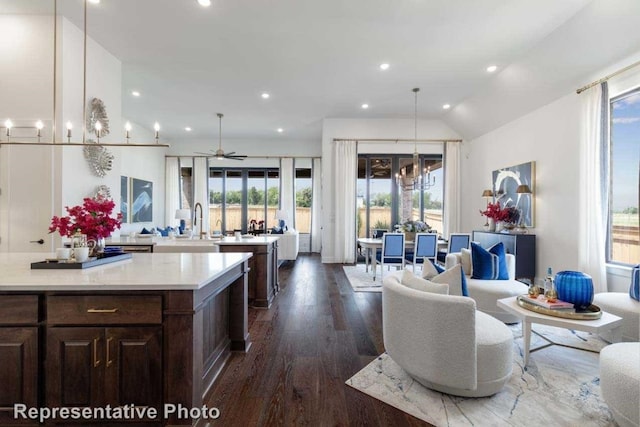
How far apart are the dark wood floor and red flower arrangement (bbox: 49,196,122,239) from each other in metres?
1.47

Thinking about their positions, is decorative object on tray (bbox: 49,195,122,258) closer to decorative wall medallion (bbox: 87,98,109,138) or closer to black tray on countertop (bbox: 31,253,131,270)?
black tray on countertop (bbox: 31,253,131,270)

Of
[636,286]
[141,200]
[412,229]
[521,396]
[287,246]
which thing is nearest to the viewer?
[521,396]

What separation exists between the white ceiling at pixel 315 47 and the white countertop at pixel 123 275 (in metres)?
2.92

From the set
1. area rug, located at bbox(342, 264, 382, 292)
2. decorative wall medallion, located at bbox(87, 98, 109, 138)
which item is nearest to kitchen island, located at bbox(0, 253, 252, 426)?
decorative wall medallion, located at bbox(87, 98, 109, 138)

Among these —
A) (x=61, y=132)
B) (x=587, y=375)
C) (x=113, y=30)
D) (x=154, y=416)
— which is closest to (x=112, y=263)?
(x=154, y=416)

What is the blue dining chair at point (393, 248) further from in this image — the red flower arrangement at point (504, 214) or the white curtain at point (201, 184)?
the white curtain at point (201, 184)

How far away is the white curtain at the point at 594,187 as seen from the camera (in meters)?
3.87

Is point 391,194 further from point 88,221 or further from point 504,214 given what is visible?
point 88,221

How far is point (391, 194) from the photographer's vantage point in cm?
793

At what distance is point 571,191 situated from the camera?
14.8 feet

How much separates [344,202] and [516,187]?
3.66 meters

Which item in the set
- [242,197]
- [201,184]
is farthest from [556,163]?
[201,184]

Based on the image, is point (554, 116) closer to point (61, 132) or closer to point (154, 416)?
point (154, 416)

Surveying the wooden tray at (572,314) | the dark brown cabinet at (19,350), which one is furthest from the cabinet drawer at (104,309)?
the wooden tray at (572,314)
